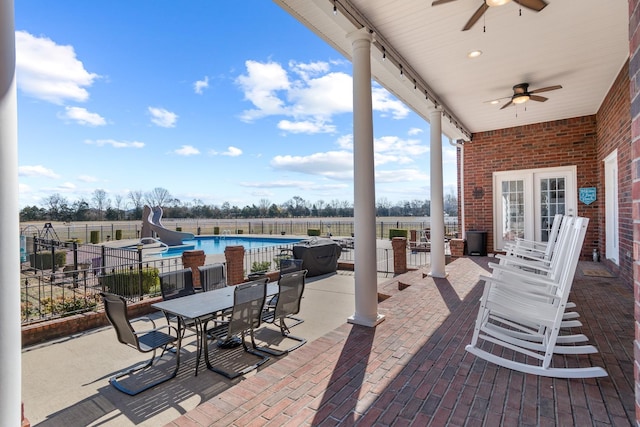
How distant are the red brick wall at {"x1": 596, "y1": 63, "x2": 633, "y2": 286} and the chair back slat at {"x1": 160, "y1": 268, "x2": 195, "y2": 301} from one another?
21.0 feet

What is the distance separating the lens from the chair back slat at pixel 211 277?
15.6 ft

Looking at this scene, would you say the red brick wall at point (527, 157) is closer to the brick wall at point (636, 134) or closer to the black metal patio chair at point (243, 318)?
the black metal patio chair at point (243, 318)

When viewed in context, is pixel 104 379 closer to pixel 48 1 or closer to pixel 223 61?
pixel 48 1

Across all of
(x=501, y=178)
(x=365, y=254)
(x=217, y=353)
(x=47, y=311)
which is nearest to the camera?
(x=365, y=254)

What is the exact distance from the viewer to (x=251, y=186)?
1866 inches

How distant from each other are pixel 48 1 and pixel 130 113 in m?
25.8

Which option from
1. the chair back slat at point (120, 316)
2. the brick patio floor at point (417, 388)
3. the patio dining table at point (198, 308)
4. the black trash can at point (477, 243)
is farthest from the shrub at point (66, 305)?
the black trash can at point (477, 243)

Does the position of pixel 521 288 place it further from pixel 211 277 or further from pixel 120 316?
pixel 211 277

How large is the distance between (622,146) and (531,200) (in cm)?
315

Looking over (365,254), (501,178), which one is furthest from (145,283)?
(501,178)

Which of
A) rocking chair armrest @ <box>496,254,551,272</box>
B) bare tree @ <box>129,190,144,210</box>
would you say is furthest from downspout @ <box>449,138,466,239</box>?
bare tree @ <box>129,190,144,210</box>

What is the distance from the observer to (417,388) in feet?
7.45

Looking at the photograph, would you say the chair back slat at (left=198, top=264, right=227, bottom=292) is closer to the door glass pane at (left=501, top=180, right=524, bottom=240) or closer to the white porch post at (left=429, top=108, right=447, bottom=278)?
the white porch post at (left=429, top=108, right=447, bottom=278)

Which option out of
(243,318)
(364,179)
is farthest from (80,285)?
(364,179)
